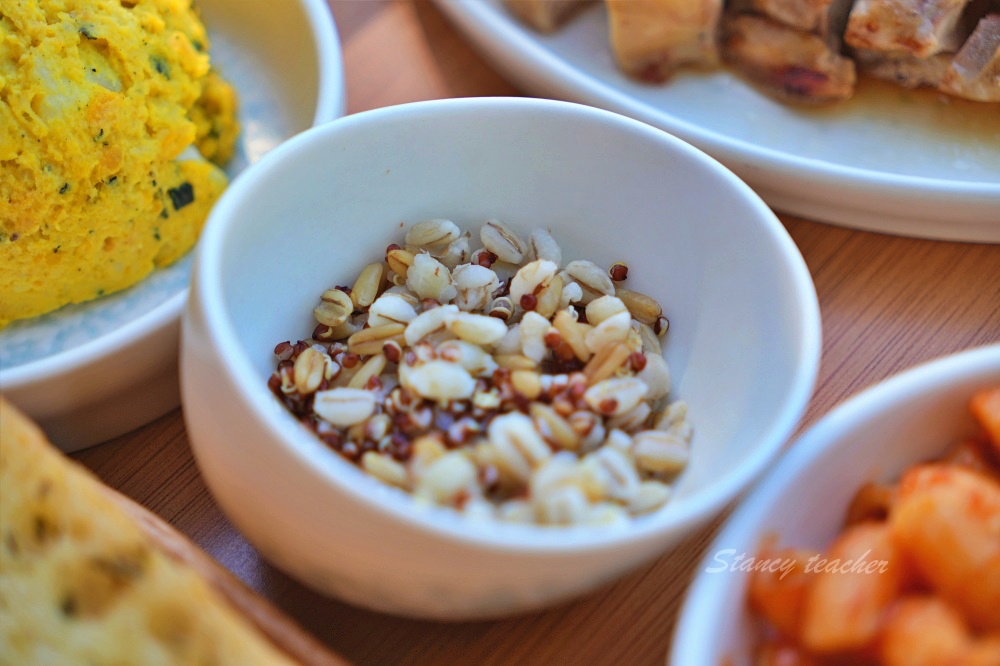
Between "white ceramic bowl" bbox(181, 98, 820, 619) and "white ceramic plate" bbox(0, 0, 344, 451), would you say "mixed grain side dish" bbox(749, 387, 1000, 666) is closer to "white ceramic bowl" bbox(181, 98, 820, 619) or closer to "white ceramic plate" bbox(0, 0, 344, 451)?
"white ceramic bowl" bbox(181, 98, 820, 619)

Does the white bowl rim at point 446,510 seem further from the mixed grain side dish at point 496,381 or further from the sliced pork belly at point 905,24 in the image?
the sliced pork belly at point 905,24

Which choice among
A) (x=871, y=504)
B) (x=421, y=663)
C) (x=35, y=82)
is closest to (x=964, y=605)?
(x=871, y=504)

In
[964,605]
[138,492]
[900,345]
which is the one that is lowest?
[138,492]

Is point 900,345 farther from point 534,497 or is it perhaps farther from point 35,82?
point 35,82

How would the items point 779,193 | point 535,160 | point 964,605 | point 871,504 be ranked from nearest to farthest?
1. point 964,605
2. point 871,504
3. point 535,160
4. point 779,193

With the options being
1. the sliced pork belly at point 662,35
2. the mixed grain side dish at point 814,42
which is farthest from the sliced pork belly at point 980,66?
the sliced pork belly at point 662,35

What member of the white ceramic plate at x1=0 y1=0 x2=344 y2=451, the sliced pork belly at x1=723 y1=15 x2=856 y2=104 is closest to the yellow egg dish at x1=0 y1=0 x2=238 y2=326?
the white ceramic plate at x1=0 y1=0 x2=344 y2=451
